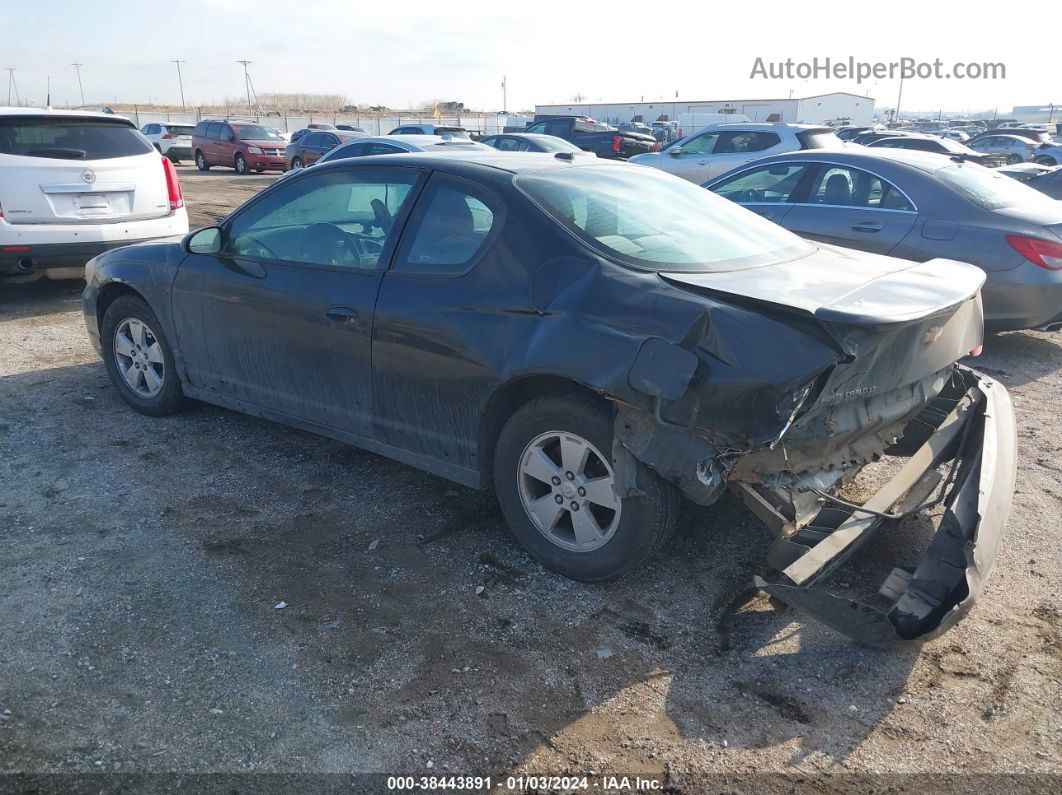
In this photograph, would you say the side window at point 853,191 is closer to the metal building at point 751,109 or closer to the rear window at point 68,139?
the rear window at point 68,139

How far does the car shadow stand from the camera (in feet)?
8.90

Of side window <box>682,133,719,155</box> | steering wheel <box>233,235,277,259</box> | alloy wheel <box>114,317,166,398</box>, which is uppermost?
side window <box>682,133,719,155</box>

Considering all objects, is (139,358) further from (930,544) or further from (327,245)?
(930,544)

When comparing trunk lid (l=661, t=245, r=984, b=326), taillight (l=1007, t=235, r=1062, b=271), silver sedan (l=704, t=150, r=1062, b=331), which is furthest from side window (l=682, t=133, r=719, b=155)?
trunk lid (l=661, t=245, r=984, b=326)

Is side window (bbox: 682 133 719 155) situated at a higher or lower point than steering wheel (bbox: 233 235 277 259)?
higher

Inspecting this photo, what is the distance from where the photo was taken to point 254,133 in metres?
26.2

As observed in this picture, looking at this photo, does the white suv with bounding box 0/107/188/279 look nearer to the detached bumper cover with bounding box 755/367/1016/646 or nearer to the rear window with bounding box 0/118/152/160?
the rear window with bounding box 0/118/152/160

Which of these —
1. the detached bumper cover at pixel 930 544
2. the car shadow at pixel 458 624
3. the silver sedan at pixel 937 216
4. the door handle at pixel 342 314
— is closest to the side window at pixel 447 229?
the door handle at pixel 342 314

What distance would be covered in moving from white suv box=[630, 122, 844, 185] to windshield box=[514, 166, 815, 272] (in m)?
9.72

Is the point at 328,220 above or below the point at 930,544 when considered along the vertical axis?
above

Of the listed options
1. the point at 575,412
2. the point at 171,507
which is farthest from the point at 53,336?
the point at 575,412

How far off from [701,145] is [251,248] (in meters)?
11.9

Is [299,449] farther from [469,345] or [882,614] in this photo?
[882,614]

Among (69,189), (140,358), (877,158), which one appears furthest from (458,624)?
(69,189)
